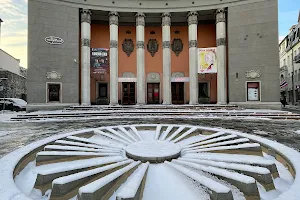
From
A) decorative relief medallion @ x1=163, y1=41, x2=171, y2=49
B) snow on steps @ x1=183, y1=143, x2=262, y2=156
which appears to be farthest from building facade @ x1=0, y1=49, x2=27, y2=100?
snow on steps @ x1=183, y1=143, x2=262, y2=156

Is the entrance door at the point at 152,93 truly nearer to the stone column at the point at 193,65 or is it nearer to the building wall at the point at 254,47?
the stone column at the point at 193,65

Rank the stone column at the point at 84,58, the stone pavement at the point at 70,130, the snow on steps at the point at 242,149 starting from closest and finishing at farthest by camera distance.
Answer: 1. the snow on steps at the point at 242,149
2. the stone pavement at the point at 70,130
3. the stone column at the point at 84,58

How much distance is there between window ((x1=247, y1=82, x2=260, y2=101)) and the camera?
742 inches

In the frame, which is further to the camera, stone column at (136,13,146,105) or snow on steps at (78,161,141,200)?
stone column at (136,13,146,105)

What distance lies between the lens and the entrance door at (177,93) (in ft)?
77.8

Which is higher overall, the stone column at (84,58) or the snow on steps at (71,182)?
the stone column at (84,58)

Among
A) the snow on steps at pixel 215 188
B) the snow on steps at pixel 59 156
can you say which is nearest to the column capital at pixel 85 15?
the snow on steps at pixel 59 156

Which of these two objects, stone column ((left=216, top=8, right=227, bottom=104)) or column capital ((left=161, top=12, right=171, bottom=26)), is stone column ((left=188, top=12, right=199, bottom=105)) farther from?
column capital ((left=161, top=12, right=171, bottom=26))

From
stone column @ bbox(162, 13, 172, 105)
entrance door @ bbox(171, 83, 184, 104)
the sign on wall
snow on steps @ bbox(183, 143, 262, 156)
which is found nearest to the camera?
snow on steps @ bbox(183, 143, 262, 156)

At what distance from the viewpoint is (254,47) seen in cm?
1877

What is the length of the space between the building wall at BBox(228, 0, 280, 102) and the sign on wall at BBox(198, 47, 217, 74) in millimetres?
1509

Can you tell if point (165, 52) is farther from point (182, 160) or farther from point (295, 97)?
point (295, 97)

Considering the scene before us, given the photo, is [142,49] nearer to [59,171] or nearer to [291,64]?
[59,171]

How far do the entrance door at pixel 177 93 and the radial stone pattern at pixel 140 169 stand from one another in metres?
19.1
